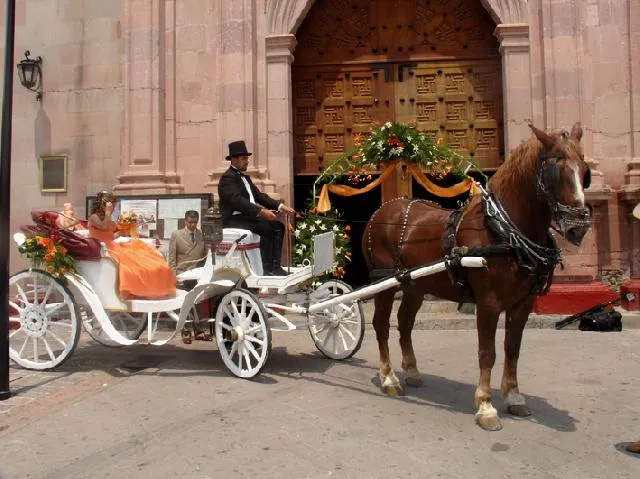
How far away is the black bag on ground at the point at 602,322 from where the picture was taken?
25.7 feet

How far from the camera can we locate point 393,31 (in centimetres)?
1020

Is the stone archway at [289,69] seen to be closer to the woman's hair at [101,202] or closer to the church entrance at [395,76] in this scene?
the church entrance at [395,76]

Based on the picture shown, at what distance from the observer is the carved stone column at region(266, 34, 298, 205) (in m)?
9.62

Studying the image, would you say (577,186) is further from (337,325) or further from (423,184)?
(423,184)

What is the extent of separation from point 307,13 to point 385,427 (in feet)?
26.1

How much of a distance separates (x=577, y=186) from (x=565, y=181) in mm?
88

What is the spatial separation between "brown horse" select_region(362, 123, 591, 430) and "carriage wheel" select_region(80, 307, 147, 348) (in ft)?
12.6

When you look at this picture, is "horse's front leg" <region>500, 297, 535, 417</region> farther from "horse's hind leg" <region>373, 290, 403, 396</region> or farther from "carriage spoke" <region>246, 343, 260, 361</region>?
"carriage spoke" <region>246, 343, 260, 361</region>

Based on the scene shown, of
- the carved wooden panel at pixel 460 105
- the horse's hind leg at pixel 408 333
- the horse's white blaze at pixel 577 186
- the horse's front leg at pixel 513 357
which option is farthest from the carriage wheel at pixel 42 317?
the carved wooden panel at pixel 460 105

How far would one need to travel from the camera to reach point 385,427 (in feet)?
14.2

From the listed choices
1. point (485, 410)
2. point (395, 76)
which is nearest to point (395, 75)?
point (395, 76)

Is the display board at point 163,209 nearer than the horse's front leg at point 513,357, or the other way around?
the horse's front leg at point 513,357

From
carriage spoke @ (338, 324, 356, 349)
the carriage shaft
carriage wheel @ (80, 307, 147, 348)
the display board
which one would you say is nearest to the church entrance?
the display board

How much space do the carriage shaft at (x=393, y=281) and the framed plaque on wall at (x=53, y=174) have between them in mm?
6453
